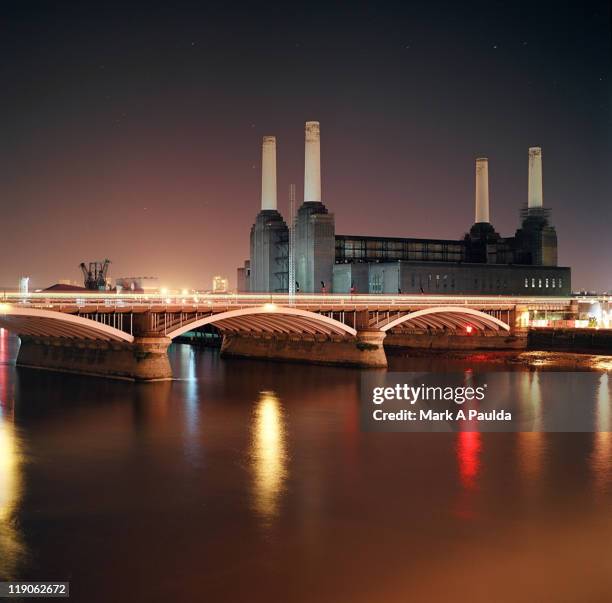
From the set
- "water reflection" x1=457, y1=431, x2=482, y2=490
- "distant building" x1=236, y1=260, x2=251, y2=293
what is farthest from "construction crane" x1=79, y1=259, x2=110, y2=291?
"water reflection" x1=457, y1=431, x2=482, y2=490

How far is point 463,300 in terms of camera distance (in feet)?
217

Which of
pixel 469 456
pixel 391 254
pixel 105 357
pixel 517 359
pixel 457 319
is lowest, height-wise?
pixel 469 456

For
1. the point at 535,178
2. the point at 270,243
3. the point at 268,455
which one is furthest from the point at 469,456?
the point at 535,178

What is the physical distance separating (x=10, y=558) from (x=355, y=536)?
301 inches

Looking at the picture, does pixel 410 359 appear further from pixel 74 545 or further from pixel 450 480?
pixel 74 545

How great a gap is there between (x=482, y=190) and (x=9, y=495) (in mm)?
83538

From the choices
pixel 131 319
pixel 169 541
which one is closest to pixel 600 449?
pixel 169 541

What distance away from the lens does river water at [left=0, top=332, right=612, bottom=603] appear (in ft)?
61.4

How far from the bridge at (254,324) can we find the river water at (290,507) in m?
6.43

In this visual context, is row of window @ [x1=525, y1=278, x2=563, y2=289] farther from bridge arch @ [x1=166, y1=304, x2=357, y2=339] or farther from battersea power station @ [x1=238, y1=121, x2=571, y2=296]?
bridge arch @ [x1=166, y1=304, x2=357, y2=339]

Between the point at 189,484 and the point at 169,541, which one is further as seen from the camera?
the point at 189,484

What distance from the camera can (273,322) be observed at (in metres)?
A: 58.5

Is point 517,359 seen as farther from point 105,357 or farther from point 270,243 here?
point 270,243

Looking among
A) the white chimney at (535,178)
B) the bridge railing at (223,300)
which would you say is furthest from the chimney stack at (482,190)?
the bridge railing at (223,300)
